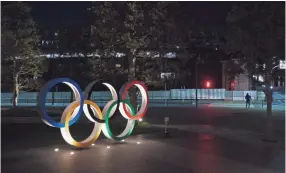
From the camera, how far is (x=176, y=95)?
182 ft

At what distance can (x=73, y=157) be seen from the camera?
38.8 ft

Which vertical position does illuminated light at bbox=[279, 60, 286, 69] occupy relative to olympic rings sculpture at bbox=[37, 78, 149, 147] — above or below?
above

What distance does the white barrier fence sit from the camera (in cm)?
5275

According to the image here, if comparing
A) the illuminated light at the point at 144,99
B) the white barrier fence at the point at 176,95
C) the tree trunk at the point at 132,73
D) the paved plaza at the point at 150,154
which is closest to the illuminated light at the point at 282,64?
the paved plaza at the point at 150,154

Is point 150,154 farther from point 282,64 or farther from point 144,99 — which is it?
point 282,64

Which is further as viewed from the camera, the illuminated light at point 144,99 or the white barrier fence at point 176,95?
the white barrier fence at point 176,95

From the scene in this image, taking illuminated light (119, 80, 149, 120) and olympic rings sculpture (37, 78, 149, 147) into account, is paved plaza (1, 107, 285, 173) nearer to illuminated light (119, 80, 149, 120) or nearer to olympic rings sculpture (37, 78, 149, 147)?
olympic rings sculpture (37, 78, 149, 147)

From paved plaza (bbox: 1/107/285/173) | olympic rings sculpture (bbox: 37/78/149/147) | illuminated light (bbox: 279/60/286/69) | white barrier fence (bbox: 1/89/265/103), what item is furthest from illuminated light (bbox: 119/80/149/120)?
white barrier fence (bbox: 1/89/265/103)

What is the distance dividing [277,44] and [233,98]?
35802 millimetres

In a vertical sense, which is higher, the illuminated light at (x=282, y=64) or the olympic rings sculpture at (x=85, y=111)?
the illuminated light at (x=282, y=64)

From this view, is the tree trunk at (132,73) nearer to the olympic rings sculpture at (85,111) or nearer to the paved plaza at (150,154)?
the paved plaza at (150,154)

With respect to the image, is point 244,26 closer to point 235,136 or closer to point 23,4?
point 235,136

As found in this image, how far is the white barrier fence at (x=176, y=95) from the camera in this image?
52750mm

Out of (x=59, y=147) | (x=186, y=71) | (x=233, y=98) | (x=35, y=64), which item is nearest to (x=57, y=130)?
(x=59, y=147)
